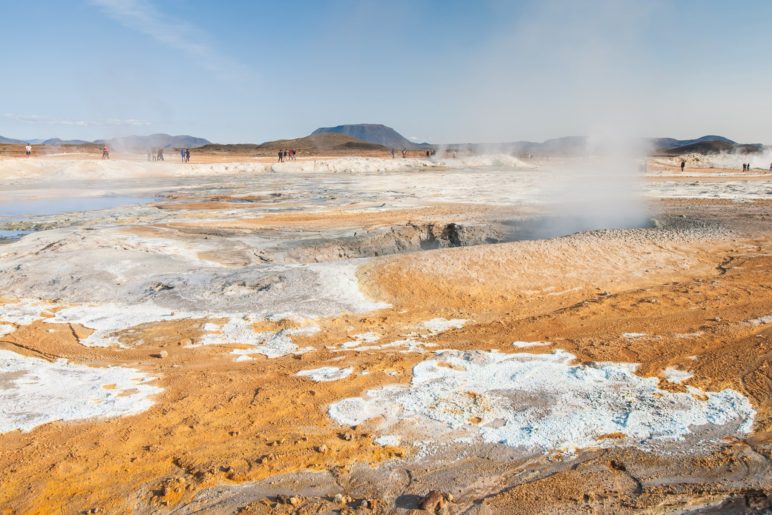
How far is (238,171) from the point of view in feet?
Answer: 110

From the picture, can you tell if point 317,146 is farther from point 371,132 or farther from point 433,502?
point 371,132

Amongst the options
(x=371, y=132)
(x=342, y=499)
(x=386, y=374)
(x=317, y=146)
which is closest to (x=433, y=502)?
(x=342, y=499)

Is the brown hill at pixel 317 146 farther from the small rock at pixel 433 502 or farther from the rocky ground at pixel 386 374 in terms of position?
the small rock at pixel 433 502

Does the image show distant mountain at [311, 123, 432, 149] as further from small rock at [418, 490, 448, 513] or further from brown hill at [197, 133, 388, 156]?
small rock at [418, 490, 448, 513]

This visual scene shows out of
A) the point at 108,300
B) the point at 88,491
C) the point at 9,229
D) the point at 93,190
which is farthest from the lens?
the point at 93,190

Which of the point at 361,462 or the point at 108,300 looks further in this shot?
the point at 108,300

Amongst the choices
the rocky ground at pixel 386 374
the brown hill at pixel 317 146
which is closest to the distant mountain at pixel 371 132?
Answer: the brown hill at pixel 317 146

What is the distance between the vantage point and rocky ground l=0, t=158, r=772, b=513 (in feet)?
9.73

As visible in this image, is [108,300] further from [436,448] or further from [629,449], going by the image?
[629,449]

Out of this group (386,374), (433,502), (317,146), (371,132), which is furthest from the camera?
(371,132)

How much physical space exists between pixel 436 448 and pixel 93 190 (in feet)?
72.9

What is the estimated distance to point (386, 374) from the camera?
4375 millimetres

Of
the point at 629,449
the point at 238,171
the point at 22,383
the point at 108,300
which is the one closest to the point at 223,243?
the point at 108,300

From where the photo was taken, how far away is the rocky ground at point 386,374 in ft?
9.73
